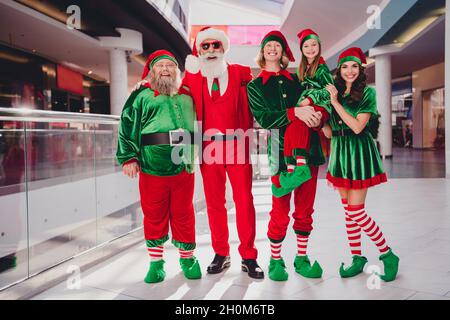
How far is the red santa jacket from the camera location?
108 inches

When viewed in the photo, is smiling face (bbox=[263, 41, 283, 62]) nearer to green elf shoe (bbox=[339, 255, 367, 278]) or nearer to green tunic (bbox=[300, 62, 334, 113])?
green tunic (bbox=[300, 62, 334, 113])

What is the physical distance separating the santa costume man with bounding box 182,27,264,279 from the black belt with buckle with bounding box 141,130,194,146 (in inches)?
6.5

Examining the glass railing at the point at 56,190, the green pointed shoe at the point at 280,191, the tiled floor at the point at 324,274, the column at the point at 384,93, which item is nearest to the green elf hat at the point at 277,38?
the green pointed shoe at the point at 280,191

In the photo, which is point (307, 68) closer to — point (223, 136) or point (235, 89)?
point (235, 89)

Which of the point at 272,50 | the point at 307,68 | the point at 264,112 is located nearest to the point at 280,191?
the point at 264,112

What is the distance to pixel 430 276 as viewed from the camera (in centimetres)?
271

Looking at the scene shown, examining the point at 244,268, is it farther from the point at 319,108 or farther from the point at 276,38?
the point at 276,38

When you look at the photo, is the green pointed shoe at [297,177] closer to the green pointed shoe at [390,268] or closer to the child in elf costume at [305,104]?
the child in elf costume at [305,104]

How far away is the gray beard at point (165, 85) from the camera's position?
2687mm

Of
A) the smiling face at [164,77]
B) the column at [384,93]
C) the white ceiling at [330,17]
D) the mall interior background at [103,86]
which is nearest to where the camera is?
the smiling face at [164,77]

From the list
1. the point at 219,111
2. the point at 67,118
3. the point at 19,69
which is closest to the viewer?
the point at 219,111

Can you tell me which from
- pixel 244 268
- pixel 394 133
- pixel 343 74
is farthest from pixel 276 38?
pixel 394 133

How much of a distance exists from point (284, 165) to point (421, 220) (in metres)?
2.65

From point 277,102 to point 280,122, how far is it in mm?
140
